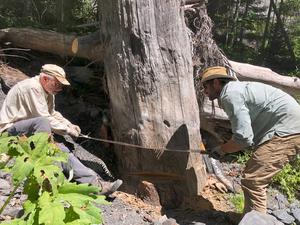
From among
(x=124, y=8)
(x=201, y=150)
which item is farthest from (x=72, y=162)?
(x=124, y=8)

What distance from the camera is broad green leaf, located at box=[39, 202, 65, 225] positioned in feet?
→ 6.91

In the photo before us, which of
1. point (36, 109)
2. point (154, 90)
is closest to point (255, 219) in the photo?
point (154, 90)

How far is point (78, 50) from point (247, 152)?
10.1 ft

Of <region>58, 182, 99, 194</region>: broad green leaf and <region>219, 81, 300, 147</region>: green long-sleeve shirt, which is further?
<region>219, 81, 300, 147</region>: green long-sleeve shirt

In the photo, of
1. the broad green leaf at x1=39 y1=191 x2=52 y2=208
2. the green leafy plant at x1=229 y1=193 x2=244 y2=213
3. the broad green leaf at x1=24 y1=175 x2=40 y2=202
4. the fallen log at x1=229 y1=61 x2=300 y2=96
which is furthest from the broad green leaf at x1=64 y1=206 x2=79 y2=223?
the fallen log at x1=229 y1=61 x2=300 y2=96

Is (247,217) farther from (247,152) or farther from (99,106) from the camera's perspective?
(99,106)

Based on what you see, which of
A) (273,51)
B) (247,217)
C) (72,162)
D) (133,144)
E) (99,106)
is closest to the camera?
(247,217)

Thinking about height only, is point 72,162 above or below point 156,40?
below

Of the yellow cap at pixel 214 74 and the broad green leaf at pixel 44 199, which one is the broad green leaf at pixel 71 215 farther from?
the yellow cap at pixel 214 74

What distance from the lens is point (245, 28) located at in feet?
48.2

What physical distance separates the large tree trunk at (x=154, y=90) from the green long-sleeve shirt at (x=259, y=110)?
820 millimetres

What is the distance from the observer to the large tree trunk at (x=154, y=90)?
224 inches

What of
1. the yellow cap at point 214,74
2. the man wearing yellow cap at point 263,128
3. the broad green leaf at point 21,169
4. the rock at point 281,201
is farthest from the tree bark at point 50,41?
the broad green leaf at point 21,169

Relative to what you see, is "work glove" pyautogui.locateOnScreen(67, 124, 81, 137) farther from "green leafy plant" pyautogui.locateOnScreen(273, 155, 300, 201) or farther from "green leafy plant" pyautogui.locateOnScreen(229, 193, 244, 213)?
"green leafy plant" pyautogui.locateOnScreen(273, 155, 300, 201)
